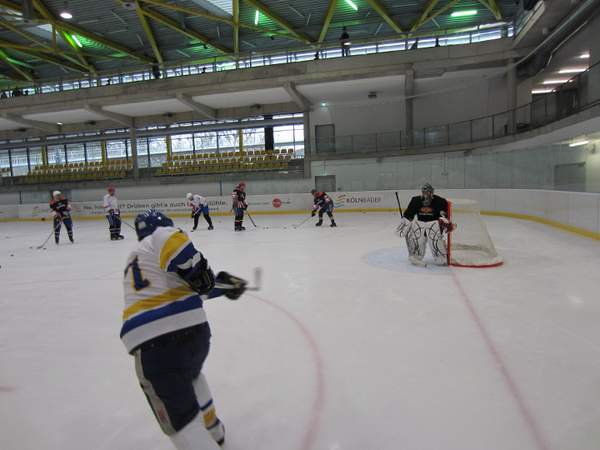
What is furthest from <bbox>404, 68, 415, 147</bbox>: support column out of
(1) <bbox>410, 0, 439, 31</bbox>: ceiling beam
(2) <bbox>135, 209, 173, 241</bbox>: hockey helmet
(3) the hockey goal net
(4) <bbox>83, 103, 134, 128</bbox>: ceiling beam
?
(2) <bbox>135, 209, 173, 241</bbox>: hockey helmet

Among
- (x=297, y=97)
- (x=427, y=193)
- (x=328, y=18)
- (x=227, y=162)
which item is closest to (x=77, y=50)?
(x=227, y=162)

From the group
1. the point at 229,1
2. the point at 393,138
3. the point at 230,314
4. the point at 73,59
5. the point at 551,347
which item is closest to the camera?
the point at 551,347

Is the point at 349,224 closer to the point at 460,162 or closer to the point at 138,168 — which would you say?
the point at 460,162

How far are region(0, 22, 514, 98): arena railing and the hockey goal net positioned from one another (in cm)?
1283

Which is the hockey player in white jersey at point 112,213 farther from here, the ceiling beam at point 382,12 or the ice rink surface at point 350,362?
the ceiling beam at point 382,12

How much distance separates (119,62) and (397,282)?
23195mm

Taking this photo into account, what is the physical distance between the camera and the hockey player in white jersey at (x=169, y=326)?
5.47 ft

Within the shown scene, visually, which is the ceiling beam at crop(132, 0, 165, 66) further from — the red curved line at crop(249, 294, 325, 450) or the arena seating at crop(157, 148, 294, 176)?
the red curved line at crop(249, 294, 325, 450)

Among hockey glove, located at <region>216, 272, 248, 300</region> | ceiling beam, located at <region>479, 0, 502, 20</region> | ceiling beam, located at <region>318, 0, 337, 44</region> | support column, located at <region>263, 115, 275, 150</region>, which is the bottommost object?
hockey glove, located at <region>216, 272, 248, 300</region>

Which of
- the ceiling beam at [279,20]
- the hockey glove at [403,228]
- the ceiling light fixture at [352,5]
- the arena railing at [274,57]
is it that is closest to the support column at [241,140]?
the arena railing at [274,57]

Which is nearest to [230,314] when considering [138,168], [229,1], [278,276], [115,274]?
[278,276]

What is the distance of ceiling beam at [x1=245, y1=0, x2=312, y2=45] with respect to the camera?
51.7 ft

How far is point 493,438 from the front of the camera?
204cm

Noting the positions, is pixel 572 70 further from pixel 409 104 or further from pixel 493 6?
pixel 409 104
